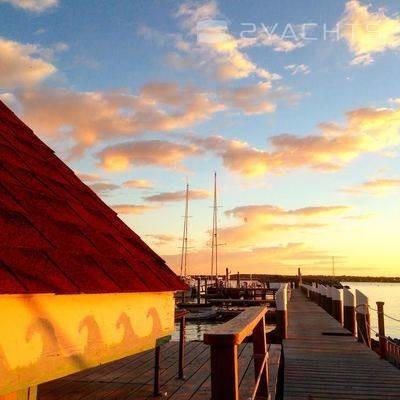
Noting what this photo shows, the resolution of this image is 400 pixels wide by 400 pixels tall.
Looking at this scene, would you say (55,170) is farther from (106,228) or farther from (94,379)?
(94,379)

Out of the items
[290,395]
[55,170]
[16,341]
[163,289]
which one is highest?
[55,170]

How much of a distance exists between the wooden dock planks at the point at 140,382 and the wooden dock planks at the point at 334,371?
58 cm

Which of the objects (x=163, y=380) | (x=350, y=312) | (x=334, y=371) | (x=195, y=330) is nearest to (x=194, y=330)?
(x=195, y=330)

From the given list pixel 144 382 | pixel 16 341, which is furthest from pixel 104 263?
pixel 144 382

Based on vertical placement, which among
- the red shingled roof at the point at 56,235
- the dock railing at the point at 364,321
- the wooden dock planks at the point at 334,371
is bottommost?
the wooden dock planks at the point at 334,371


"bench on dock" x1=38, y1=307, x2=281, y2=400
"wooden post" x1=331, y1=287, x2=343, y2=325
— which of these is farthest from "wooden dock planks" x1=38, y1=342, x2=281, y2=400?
"wooden post" x1=331, y1=287, x2=343, y2=325

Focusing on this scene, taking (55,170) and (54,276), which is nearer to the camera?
(54,276)

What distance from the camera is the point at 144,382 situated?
298 inches

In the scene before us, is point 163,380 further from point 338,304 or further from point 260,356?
point 338,304

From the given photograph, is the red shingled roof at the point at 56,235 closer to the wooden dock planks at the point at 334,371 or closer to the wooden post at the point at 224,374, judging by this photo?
the wooden post at the point at 224,374

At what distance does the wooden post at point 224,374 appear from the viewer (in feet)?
9.11

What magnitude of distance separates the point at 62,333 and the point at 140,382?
5478mm

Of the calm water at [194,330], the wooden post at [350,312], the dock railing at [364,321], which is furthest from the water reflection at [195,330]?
the wooden post at [350,312]

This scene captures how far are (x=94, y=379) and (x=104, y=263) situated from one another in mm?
5624
